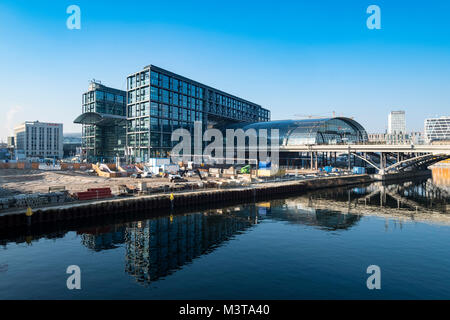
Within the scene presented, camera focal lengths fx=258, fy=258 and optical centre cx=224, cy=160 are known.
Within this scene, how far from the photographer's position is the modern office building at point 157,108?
328 ft

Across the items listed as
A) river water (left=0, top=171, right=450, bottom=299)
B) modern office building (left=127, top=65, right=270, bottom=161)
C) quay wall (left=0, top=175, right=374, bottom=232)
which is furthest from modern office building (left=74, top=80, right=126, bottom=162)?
river water (left=0, top=171, right=450, bottom=299)

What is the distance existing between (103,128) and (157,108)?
1605 inches

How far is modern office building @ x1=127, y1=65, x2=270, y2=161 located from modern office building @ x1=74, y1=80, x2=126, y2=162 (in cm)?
1256

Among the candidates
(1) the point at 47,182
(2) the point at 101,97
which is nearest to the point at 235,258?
(1) the point at 47,182

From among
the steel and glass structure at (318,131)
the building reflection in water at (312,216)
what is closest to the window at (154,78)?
the steel and glass structure at (318,131)

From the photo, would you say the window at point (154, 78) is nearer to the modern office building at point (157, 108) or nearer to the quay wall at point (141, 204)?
the modern office building at point (157, 108)

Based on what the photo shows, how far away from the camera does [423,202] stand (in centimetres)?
5194

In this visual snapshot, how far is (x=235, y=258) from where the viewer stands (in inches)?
877

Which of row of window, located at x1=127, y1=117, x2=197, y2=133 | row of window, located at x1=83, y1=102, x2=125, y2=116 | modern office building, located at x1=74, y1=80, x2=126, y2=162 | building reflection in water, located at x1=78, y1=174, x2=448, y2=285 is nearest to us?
building reflection in water, located at x1=78, y1=174, x2=448, y2=285

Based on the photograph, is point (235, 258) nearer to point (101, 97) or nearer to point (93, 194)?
point (93, 194)

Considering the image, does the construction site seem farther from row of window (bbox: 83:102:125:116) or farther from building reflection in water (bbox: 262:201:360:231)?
row of window (bbox: 83:102:125:116)

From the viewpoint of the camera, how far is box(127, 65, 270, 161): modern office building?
100m
